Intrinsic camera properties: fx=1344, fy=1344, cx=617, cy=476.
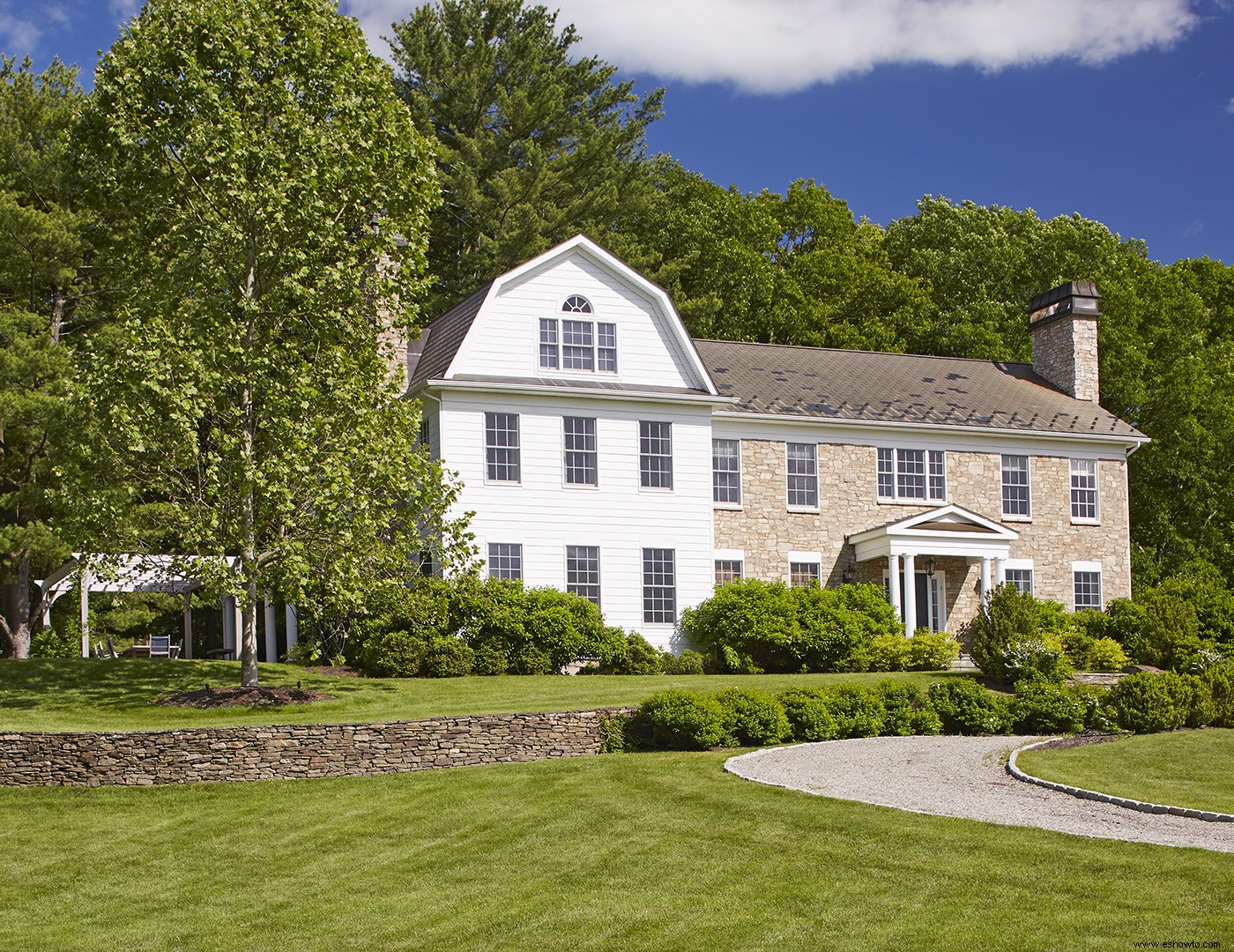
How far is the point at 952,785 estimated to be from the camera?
13508 millimetres

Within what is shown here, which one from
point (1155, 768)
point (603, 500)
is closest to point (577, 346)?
point (603, 500)

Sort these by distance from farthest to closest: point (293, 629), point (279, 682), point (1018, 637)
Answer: point (293, 629)
point (1018, 637)
point (279, 682)

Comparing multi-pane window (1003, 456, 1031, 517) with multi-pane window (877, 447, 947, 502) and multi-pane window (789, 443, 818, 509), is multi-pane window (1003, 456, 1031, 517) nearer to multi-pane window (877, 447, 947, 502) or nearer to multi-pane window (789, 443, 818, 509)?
multi-pane window (877, 447, 947, 502)

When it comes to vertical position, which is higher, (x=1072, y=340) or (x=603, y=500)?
(x=1072, y=340)

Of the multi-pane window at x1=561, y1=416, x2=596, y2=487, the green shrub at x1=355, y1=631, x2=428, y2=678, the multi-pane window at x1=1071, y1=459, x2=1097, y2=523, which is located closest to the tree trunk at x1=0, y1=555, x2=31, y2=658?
the green shrub at x1=355, y1=631, x2=428, y2=678

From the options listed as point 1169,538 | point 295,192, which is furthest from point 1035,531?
point 295,192

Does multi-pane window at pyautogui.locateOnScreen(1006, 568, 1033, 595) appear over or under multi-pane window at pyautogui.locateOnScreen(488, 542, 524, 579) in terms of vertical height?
under

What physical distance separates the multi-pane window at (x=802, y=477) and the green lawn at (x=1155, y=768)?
11807 mm

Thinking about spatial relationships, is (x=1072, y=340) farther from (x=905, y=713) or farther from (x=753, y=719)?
(x=753, y=719)

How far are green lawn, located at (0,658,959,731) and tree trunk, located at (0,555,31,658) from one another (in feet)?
18.8

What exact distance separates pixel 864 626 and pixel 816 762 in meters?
11.7

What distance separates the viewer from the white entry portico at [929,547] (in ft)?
91.5

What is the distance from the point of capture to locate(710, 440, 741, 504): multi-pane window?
28.2 m

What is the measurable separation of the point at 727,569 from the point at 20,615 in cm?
1469
